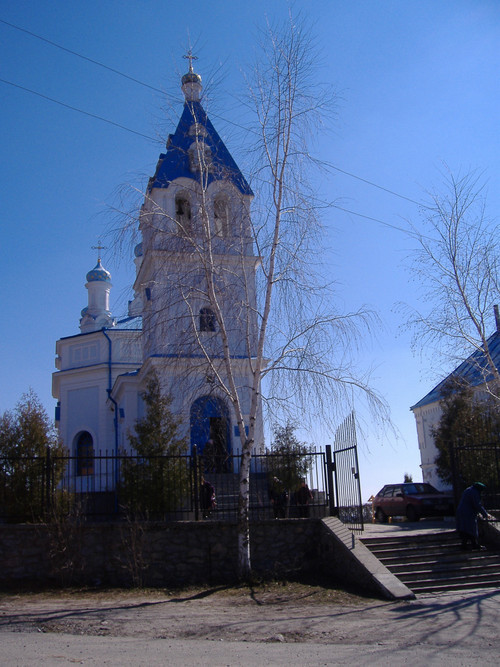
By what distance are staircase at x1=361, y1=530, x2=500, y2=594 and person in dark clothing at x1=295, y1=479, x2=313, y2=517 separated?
1542 millimetres

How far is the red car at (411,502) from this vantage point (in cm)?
2130

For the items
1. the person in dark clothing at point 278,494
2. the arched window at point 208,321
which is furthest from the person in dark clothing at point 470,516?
the arched window at point 208,321

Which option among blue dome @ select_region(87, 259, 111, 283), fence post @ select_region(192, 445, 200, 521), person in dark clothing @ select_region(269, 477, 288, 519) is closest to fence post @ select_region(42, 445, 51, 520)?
fence post @ select_region(192, 445, 200, 521)

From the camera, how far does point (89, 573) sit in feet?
37.6

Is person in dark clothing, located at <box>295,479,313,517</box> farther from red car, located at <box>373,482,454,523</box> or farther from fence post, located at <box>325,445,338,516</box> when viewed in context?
red car, located at <box>373,482,454,523</box>

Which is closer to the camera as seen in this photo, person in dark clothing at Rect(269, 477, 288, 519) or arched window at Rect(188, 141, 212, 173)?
arched window at Rect(188, 141, 212, 173)

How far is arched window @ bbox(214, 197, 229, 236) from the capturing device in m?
12.8

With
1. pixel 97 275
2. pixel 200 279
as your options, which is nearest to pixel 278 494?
pixel 200 279

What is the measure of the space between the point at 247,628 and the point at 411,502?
1466cm

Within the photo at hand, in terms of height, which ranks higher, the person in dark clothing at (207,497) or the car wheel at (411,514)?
the person in dark clothing at (207,497)

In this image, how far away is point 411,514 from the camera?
21641 millimetres

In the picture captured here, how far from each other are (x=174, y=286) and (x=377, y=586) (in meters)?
6.42

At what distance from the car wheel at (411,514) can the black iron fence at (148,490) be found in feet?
26.6

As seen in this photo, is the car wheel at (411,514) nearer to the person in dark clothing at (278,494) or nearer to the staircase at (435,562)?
the person in dark clothing at (278,494)
